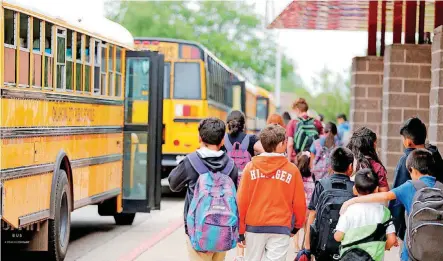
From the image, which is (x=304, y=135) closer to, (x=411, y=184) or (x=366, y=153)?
(x=366, y=153)

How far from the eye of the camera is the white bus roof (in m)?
9.94

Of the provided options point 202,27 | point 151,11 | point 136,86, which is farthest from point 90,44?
point 202,27

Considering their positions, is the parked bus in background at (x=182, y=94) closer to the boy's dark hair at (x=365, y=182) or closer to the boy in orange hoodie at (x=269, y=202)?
the boy in orange hoodie at (x=269, y=202)

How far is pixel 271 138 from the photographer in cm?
794

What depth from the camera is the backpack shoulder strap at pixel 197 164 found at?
7726mm

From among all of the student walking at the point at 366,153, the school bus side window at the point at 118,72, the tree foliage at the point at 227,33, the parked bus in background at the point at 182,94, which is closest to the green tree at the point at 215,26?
the tree foliage at the point at 227,33

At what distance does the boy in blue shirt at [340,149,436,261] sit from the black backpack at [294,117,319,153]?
A: 20.0ft

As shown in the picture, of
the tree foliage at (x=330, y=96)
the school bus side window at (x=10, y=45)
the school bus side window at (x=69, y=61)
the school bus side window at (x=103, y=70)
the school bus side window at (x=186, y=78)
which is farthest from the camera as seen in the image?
the tree foliage at (x=330, y=96)

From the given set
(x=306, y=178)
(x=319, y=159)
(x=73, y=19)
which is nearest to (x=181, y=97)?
(x=319, y=159)

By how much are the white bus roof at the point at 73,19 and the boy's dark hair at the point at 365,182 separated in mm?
3425

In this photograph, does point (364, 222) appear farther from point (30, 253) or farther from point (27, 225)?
point (30, 253)

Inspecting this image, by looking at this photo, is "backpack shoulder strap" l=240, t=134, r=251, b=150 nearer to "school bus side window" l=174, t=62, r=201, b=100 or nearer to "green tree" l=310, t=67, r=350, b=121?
"school bus side window" l=174, t=62, r=201, b=100

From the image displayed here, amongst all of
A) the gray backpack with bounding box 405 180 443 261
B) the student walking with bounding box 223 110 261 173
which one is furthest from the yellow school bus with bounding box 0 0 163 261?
the gray backpack with bounding box 405 180 443 261

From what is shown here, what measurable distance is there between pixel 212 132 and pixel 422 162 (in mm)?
1447
